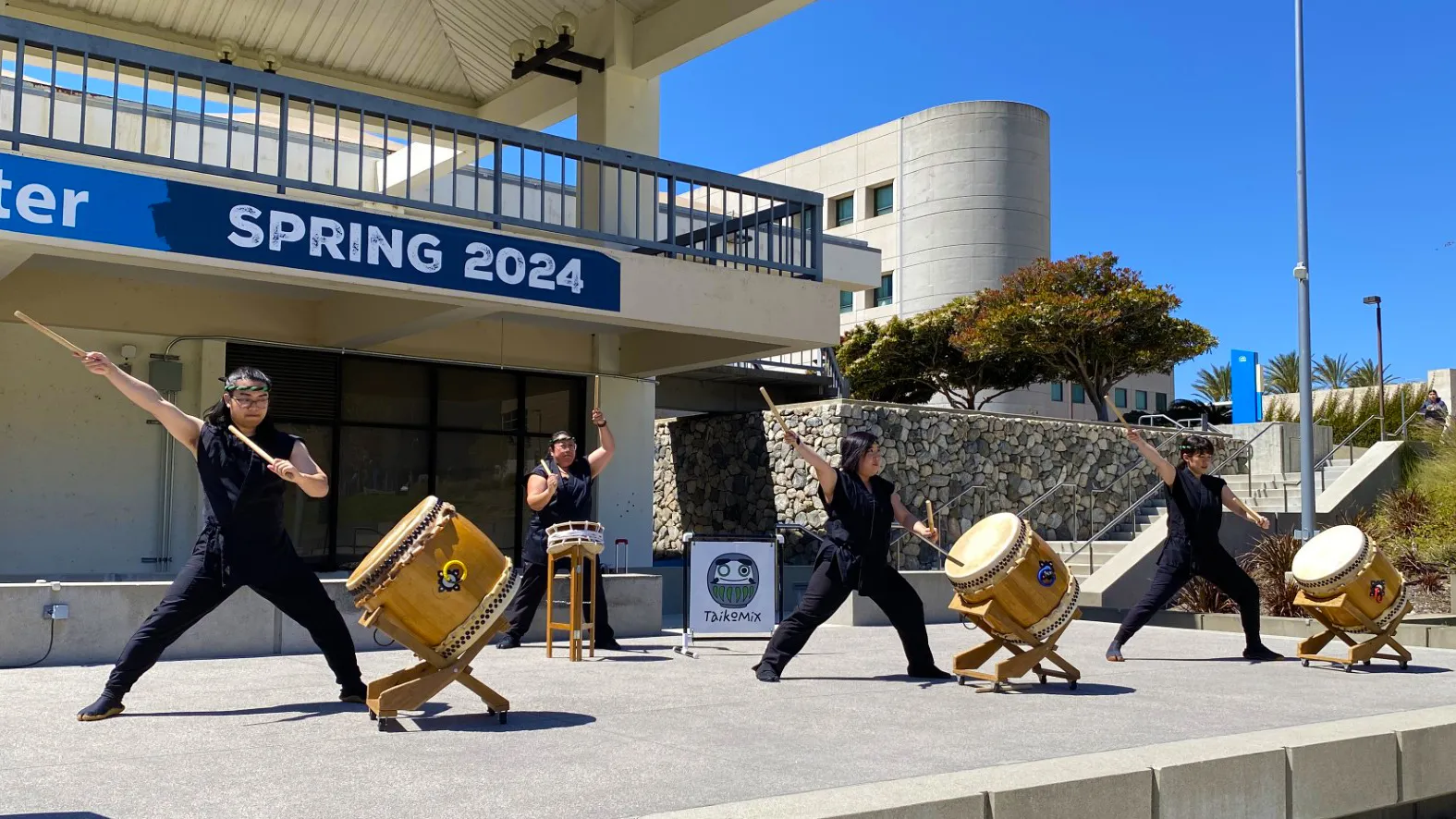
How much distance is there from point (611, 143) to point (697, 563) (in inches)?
257

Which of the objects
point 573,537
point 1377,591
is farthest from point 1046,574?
point 573,537

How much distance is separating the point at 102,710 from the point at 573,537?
11.9ft

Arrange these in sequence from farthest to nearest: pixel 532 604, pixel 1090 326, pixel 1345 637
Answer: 1. pixel 1090 326
2. pixel 532 604
3. pixel 1345 637

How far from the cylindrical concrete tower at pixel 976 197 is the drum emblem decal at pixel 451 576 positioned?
43.1 metres

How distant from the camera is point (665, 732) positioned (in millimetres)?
6465

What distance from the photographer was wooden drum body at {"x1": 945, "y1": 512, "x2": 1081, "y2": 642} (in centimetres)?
806

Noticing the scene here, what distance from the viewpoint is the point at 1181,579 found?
1012 cm

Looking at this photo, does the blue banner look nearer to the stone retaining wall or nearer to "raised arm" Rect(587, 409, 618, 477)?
"raised arm" Rect(587, 409, 618, 477)

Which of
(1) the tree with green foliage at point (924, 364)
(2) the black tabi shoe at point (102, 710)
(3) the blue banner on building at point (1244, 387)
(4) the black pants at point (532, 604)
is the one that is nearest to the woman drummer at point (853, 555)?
(4) the black pants at point (532, 604)

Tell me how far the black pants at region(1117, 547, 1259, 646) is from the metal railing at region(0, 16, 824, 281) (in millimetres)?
5700

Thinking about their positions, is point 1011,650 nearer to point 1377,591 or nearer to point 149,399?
point 1377,591

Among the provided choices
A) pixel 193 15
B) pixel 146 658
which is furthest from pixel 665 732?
pixel 193 15

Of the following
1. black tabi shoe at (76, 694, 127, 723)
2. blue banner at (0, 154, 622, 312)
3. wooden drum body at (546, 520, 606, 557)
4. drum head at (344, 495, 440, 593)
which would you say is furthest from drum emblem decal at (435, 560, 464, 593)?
blue banner at (0, 154, 622, 312)

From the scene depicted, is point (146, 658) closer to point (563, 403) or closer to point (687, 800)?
point (687, 800)
